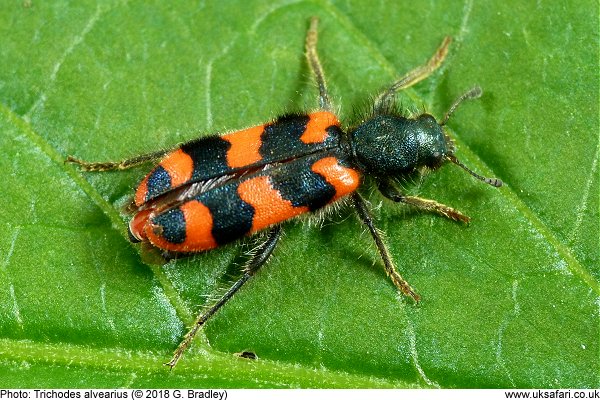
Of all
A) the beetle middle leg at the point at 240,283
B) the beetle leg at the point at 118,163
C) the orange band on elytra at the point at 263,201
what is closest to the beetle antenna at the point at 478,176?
the orange band on elytra at the point at 263,201

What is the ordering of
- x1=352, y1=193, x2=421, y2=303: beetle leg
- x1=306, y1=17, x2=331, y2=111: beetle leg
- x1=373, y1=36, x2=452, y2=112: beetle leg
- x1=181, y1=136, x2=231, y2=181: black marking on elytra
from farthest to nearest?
1. x1=306, y1=17, x2=331, y2=111: beetle leg
2. x1=373, y1=36, x2=452, y2=112: beetle leg
3. x1=352, y1=193, x2=421, y2=303: beetle leg
4. x1=181, y1=136, x2=231, y2=181: black marking on elytra

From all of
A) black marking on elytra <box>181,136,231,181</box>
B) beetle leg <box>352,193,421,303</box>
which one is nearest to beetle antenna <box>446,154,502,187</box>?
beetle leg <box>352,193,421,303</box>

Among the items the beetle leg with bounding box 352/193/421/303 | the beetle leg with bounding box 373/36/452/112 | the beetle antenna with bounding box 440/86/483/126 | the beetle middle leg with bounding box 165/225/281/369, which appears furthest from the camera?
the beetle leg with bounding box 373/36/452/112

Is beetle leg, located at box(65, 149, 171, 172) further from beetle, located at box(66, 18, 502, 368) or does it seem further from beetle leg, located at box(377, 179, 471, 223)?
beetle leg, located at box(377, 179, 471, 223)

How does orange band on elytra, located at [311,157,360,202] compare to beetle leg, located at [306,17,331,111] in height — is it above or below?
below

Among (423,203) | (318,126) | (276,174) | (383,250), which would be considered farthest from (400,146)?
(276,174)

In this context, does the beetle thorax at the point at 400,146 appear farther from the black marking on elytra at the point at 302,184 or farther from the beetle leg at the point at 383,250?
the black marking on elytra at the point at 302,184

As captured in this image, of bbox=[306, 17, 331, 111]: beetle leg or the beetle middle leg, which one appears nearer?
the beetle middle leg
